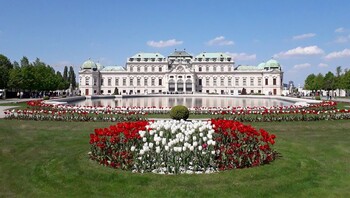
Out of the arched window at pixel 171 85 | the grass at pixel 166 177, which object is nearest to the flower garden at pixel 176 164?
the grass at pixel 166 177

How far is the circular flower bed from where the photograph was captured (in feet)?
36.7

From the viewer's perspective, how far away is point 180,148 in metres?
10.7

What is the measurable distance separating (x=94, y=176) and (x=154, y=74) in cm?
12166

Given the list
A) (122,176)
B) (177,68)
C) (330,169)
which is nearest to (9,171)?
(122,176)

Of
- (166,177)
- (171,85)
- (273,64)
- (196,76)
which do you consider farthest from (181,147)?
(273,64)

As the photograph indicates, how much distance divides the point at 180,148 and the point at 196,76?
120m

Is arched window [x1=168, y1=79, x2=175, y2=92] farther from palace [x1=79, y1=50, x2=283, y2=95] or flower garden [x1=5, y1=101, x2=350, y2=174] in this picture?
flower garden [x1=5, y1=101, x2=350, y2=174]

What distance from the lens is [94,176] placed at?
10.7 m

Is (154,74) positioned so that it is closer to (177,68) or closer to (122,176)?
(177,68)

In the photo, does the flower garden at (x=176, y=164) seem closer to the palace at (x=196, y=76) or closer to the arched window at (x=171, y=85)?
the arched window at (x=171, y=85)

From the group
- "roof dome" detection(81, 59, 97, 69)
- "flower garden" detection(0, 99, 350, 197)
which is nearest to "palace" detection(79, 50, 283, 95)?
"roof dome" detection(81, 59, 97, 69)

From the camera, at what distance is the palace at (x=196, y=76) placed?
5089 inches

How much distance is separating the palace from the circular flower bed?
380 ft

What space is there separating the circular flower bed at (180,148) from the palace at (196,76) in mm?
115844
